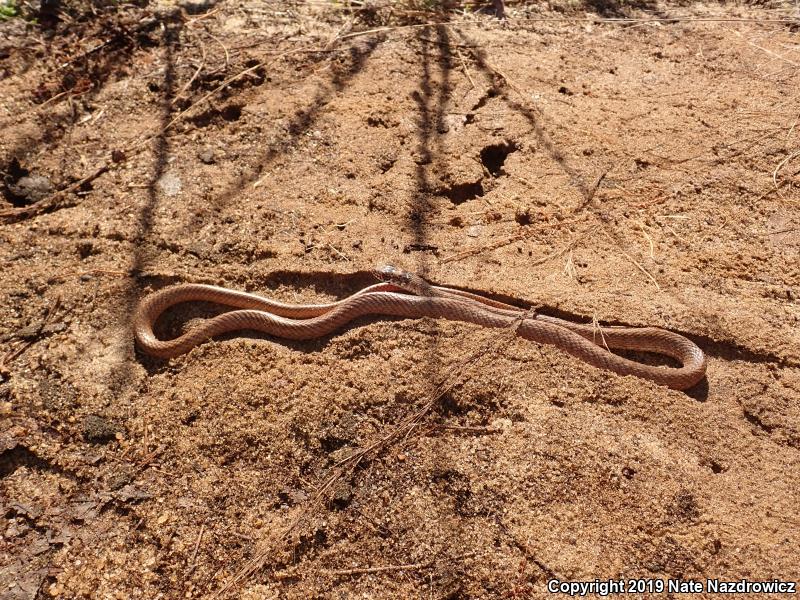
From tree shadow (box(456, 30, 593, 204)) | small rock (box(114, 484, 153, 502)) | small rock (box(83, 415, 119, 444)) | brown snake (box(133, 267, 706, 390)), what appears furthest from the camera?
tree shadow (box(456, 30, 593, 204))

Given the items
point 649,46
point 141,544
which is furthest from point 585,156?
point 141,544

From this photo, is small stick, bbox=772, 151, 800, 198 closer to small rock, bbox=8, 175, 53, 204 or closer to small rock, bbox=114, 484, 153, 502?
small rock, bbox=114, 484, 153, 502

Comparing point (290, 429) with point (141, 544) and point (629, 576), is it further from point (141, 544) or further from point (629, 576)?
point (629, 576)

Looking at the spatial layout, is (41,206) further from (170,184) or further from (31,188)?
(170,184)

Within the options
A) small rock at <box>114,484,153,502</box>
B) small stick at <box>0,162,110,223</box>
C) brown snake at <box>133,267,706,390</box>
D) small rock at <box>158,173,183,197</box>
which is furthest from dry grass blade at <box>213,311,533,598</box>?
small stick at <box>0,162,110,223</box>

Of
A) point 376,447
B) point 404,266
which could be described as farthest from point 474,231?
point 376,447

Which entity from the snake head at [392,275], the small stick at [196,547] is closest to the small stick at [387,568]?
the small stick at [196,547]
